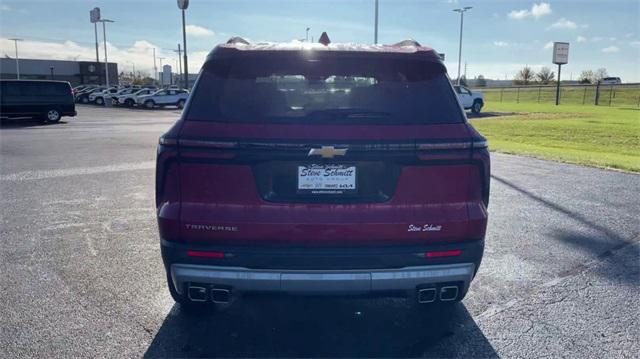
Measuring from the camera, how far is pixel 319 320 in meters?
3.44

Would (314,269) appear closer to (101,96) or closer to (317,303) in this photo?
(317,303)

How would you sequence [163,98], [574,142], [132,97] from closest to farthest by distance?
1. [574,142]
2. [163,98]
3. [132,97]

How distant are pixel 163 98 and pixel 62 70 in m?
49.8

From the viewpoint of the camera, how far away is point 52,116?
2327cm

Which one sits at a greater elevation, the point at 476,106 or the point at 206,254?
the point at 476,106

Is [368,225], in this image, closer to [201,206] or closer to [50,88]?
[201,206]

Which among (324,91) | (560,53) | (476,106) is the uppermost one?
(560,53)

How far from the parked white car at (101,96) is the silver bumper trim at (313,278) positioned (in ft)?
153

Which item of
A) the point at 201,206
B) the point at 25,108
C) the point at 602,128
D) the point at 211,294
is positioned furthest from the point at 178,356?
the point at 25,108

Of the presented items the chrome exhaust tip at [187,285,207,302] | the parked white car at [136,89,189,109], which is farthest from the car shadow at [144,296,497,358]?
the parked white car at [136,89,189,109]

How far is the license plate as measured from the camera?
265 centimetres

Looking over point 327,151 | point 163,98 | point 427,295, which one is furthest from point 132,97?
point 427,295

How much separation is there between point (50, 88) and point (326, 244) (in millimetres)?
24460

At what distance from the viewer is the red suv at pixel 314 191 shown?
2.63m
